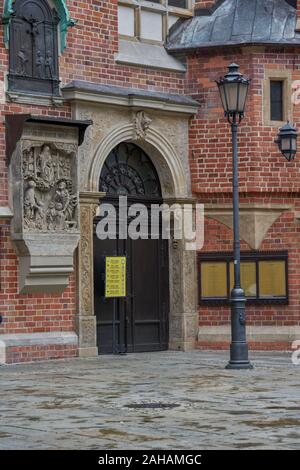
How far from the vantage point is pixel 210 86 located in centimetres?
2302

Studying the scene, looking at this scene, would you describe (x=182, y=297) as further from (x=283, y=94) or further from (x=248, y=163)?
(x=283, y=94)

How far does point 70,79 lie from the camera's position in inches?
822

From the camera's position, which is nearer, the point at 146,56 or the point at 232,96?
the point at 232,96

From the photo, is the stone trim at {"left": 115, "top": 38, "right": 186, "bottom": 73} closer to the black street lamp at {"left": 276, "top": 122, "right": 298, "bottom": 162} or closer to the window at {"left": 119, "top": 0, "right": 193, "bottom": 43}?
the window at {"left": 119, "top": 0, "right": 193, "bottom": 43}

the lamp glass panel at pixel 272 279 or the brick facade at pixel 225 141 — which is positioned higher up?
the brick facade at pixel 225 141

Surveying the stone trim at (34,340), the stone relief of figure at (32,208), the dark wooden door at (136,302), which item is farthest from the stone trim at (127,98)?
the stone trim at (34,340)

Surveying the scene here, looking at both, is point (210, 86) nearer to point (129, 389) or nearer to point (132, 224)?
point (132, 224)

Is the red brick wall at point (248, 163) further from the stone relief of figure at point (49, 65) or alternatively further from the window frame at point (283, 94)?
the stone relief of figure at point (49, 65)

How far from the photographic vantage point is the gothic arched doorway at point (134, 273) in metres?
21.8

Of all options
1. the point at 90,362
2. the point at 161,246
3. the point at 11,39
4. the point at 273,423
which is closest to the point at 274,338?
the point at 161,246

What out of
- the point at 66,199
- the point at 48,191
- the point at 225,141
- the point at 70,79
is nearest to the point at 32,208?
the point at 48,191

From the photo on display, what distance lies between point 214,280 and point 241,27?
4.92 metres

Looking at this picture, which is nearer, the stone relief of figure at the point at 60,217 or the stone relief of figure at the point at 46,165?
the stone relief of figure at the point at 46,165

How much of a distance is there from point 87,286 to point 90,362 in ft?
5.06
